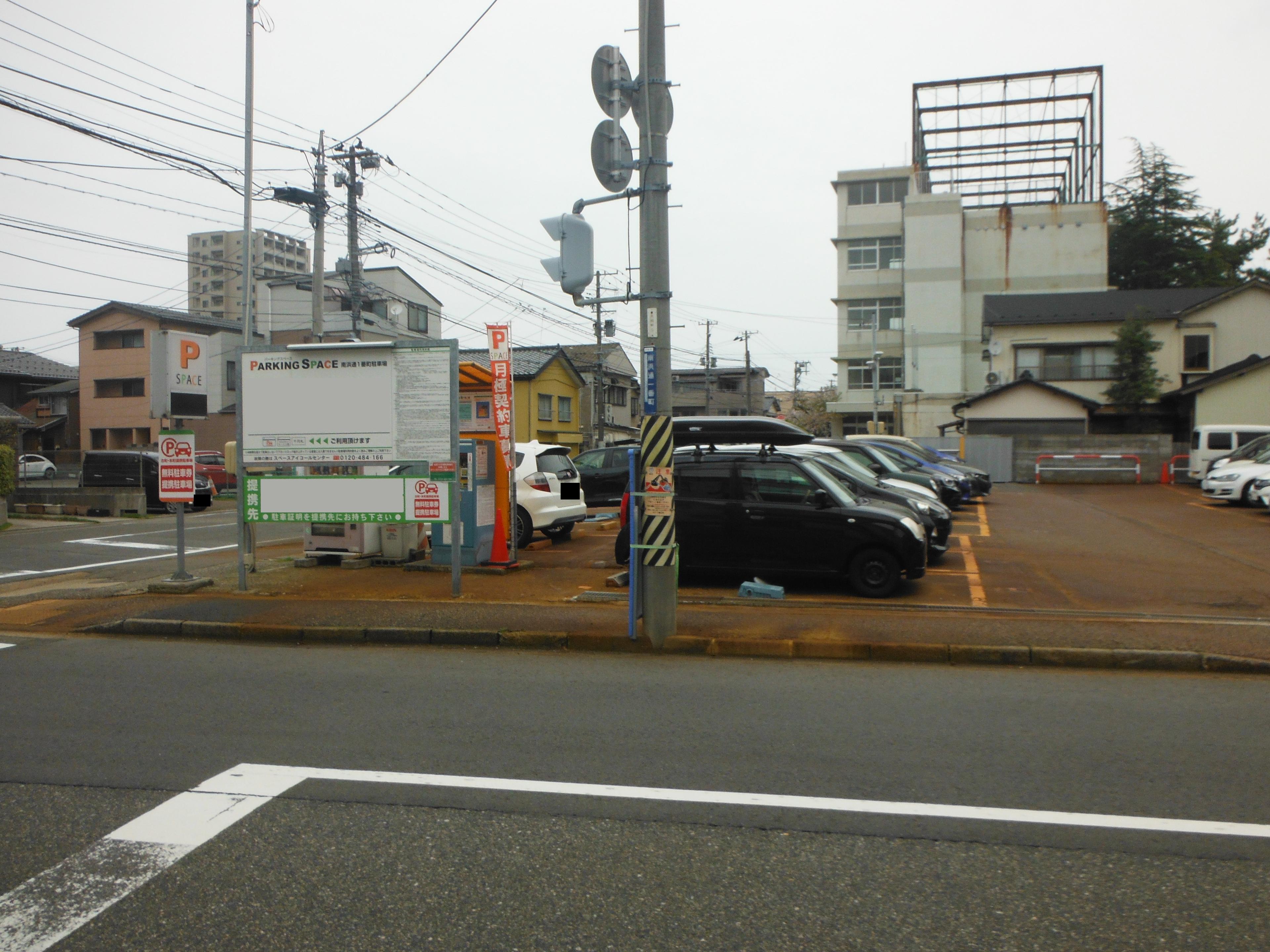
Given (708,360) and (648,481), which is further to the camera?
(708,360)

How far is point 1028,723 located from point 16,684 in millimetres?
7063

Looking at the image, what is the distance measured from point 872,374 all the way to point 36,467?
142 feet

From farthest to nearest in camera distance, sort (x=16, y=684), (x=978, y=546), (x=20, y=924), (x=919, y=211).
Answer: (x=919, y=211)
(x=978, y=546)
(x=16, y=684)
(x=20, y=924)

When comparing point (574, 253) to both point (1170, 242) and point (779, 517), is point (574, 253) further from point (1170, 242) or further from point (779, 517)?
point (1170, 242)

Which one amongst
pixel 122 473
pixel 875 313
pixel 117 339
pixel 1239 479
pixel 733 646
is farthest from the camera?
pixel 875 313

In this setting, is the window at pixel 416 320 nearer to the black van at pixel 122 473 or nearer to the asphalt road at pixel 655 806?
the black van at pixel 122 473

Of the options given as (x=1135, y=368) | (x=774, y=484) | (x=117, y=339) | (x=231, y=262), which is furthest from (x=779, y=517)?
(x=231, y=262)

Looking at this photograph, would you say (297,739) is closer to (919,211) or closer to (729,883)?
(729,883)

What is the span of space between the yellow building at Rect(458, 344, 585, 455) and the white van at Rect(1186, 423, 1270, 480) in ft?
77.8

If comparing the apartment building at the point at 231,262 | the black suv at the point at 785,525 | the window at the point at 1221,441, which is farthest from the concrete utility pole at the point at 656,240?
the apartment building at the point at 231,262

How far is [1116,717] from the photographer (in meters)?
5.86

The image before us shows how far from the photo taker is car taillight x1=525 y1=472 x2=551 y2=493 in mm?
14430

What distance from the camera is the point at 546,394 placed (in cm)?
4203

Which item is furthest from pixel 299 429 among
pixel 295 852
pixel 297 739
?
pixel 295 852
